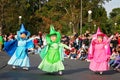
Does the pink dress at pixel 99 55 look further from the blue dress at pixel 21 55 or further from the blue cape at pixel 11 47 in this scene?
the blue cape at pixel 11 47

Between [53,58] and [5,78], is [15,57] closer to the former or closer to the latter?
[53,58]

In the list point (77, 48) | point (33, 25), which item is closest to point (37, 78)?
point (77, 48)

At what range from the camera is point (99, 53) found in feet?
55.8

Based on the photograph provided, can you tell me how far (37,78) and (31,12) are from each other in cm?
7550

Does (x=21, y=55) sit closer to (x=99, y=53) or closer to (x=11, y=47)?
(x=11, y=47)

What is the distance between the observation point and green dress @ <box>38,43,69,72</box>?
52.6 ft

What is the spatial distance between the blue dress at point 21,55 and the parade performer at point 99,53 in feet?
8.36

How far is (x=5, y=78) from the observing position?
47.6 ft

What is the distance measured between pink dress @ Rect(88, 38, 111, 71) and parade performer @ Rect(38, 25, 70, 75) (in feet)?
4.23

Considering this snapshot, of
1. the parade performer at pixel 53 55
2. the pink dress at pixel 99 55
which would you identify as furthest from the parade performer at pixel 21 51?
the pink dress at pixel 99 55

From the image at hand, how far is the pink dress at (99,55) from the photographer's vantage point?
16.7 metres

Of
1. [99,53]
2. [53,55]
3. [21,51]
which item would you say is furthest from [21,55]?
[99,53]

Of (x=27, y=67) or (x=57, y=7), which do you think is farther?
(x=57, y=7)

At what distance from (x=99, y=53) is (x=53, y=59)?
6.10 feet
